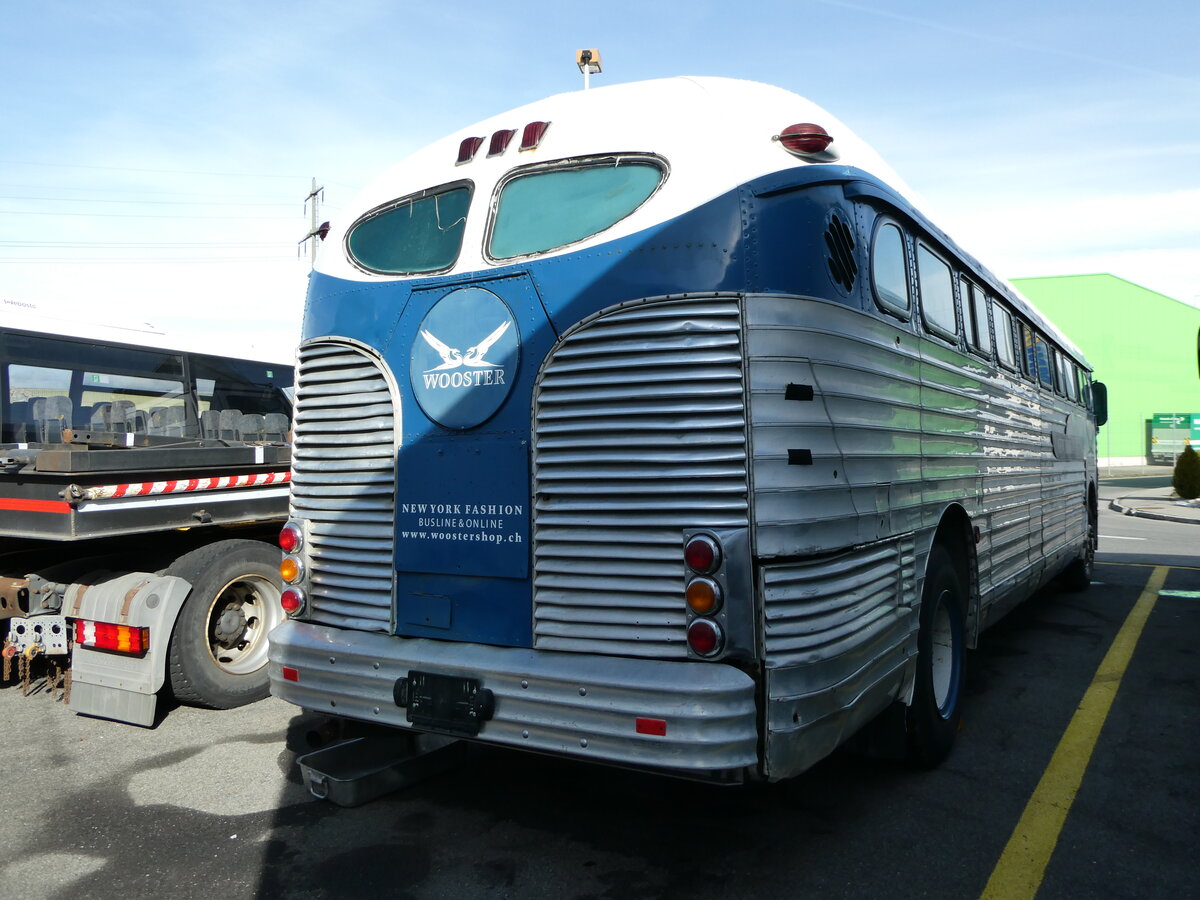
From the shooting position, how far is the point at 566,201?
12.3ft

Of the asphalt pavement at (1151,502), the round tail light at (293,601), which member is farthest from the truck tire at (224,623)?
the asphalt pavement at (1151,502)

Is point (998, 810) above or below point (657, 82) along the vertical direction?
below

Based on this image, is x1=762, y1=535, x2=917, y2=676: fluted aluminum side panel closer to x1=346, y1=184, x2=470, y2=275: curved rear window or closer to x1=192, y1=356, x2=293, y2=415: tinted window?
x1=346, y1=184, x2=470, y2=275: curved rear window

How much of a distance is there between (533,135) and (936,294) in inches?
94.0

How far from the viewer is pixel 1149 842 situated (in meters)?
3.83

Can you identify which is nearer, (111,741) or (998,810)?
(998,810)

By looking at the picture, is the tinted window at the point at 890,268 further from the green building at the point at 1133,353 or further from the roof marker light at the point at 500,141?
the green building at the point at 1133,353

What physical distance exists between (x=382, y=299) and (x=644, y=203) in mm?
1291

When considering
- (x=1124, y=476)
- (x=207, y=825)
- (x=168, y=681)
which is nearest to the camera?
(x=207, y=825)

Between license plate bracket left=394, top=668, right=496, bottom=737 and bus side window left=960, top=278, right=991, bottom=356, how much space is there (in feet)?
12.0

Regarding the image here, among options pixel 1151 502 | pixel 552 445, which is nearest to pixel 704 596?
pixel 552 445

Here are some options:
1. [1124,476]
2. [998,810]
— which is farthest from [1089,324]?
[998,810]

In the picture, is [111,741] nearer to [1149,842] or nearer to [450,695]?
[450,695]

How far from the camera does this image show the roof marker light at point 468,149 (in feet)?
13.5
